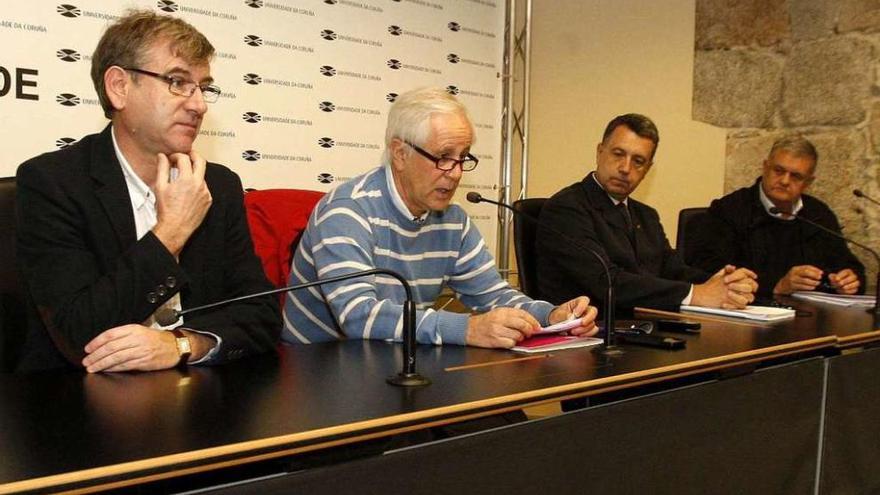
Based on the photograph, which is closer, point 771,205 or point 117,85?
point 117,85

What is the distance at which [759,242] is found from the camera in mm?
3732

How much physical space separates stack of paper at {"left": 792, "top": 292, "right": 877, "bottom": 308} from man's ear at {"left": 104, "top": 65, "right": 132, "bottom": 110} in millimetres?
2471

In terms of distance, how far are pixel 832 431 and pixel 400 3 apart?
2645 mm

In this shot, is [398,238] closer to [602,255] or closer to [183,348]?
[183,348]

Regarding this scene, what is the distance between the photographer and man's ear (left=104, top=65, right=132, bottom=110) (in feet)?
6.05

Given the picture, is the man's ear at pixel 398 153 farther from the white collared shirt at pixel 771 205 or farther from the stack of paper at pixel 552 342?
the white collared shirt at pixel 771 205

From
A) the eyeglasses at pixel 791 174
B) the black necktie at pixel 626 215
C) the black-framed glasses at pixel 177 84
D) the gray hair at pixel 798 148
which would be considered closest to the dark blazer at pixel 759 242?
the eyeglasses at pixel 791 174

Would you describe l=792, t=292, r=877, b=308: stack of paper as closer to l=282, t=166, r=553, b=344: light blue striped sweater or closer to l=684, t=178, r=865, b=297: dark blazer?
l=684, t=178, r=865, b=297: dark blazer

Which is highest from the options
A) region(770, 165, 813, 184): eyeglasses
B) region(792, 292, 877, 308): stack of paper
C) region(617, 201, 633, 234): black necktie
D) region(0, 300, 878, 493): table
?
region(770, 165, 813, 184): eyeglasses

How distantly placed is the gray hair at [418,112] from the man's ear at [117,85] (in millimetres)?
688

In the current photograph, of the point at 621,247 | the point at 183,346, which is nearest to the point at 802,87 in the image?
the point at 621,247

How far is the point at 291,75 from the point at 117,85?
5.29 ft

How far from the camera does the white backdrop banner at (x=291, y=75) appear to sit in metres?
2.74

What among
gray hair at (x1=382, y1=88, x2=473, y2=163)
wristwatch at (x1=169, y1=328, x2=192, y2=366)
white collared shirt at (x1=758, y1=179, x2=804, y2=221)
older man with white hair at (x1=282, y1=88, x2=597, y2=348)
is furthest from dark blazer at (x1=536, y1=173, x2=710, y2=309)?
wristwatch at (x1=169, y1=328, x2=192, y2=366)
